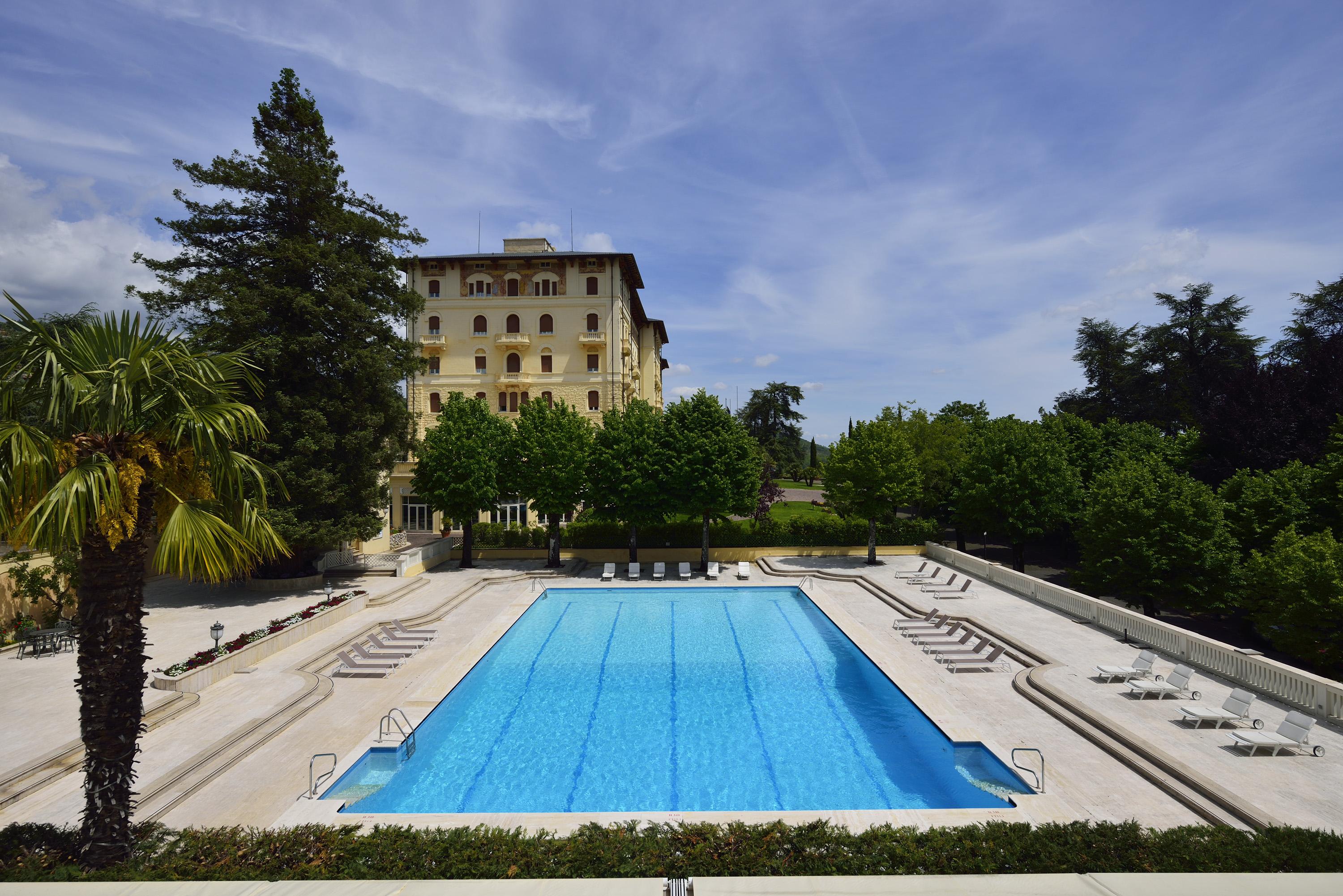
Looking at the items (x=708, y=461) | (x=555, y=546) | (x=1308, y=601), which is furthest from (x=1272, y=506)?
(x=555, y=546)

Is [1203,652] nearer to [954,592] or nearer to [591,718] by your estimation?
[954,592]

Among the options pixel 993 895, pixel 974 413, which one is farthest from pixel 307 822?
pixel 974 413

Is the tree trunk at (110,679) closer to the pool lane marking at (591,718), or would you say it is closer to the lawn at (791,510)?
the pool lane marking at (591,718)

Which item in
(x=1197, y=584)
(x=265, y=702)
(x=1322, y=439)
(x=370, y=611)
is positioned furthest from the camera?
(x=1322, y=439)

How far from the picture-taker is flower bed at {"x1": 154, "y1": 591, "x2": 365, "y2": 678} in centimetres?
1507

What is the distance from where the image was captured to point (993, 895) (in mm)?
6578

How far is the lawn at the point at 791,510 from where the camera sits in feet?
167

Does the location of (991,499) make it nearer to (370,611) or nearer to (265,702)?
(370,611)

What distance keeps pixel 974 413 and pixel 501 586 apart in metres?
48.4

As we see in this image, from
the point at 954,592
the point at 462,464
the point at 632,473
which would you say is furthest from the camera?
the point at 632,473

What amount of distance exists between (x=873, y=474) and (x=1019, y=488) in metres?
7.06

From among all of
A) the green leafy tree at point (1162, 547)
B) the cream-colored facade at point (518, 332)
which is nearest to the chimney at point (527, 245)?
the cream-colored facade at point (518, 332)

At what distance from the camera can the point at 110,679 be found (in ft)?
22.8

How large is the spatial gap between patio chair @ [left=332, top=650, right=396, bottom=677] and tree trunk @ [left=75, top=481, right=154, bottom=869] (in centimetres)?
953
